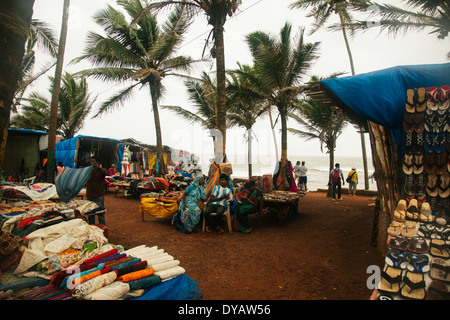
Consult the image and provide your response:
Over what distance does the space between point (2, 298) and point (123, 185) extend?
9.28 m

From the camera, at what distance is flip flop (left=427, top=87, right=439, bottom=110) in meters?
3.17

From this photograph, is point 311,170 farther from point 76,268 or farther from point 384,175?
point 76,268

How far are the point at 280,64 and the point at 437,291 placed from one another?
940 centimetres

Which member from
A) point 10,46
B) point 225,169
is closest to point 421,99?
point 225,169

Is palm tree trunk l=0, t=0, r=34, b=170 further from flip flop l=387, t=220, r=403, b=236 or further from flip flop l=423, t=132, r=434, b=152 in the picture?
flip flop l=423, t=132, r=434, b=152

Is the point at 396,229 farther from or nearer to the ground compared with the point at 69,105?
nearer to the ground

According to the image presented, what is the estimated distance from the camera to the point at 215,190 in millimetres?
6102

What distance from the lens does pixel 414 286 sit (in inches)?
89.2

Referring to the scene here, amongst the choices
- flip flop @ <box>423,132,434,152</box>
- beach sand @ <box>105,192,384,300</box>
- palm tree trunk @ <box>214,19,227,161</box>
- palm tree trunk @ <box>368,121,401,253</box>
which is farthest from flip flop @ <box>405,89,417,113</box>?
palm tree trunk @ <box>214,19,227,161</box>

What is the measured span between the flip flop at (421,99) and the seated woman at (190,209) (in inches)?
181

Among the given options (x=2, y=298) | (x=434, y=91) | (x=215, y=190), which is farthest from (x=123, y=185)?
(x=434, y=91)

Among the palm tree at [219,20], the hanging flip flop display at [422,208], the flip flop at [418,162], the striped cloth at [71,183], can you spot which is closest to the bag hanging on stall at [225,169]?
the palm tree at [219,20]

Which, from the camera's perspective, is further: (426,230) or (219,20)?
(219,20)
